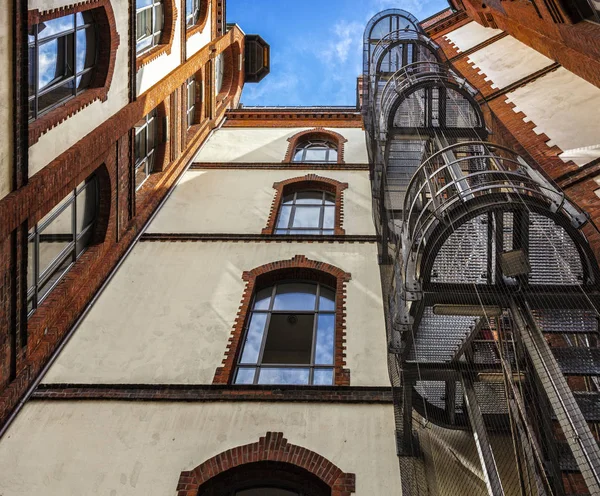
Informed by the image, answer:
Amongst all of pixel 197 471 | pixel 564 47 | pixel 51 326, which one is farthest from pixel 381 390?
pixel 564 47

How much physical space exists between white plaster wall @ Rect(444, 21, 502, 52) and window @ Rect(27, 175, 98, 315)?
10754mm

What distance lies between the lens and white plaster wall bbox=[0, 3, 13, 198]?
7.29 meters

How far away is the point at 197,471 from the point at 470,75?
10.5m

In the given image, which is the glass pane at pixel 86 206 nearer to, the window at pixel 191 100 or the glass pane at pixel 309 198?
the glass pane at pixel 309 198


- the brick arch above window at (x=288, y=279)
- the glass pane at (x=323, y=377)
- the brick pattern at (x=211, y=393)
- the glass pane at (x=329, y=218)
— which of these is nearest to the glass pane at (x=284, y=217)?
the glass pane at (x=329, y=218)

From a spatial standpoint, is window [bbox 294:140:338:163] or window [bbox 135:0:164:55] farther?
window [bbox 294:140:338:163]

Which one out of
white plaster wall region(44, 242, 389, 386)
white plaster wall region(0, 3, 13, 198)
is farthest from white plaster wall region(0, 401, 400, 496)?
white plaster wall region(0, 3, 13, 198)

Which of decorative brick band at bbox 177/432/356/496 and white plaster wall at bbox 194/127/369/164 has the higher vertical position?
white plaster wall at bbox 194/127/369/164

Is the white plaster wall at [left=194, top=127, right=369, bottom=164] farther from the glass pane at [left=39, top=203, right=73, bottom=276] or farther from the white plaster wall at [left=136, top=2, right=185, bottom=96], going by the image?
the glass pane at [left=39, top=203, right=73, bottom=276]

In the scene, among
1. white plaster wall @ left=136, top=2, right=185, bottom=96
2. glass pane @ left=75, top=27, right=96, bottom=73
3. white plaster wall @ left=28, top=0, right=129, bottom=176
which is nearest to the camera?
white plaster wall @ left=28, top=0, right=129, bottom=176

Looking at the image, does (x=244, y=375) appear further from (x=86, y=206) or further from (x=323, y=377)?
(x=86, y=206)

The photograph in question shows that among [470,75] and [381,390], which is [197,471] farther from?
[470,75]

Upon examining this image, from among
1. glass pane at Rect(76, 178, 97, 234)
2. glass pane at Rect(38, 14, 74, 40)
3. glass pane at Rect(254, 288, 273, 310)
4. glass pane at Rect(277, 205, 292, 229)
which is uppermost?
glass pane at Rect(277, 205, 292, 229)

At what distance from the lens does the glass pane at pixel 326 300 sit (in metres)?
10.6
